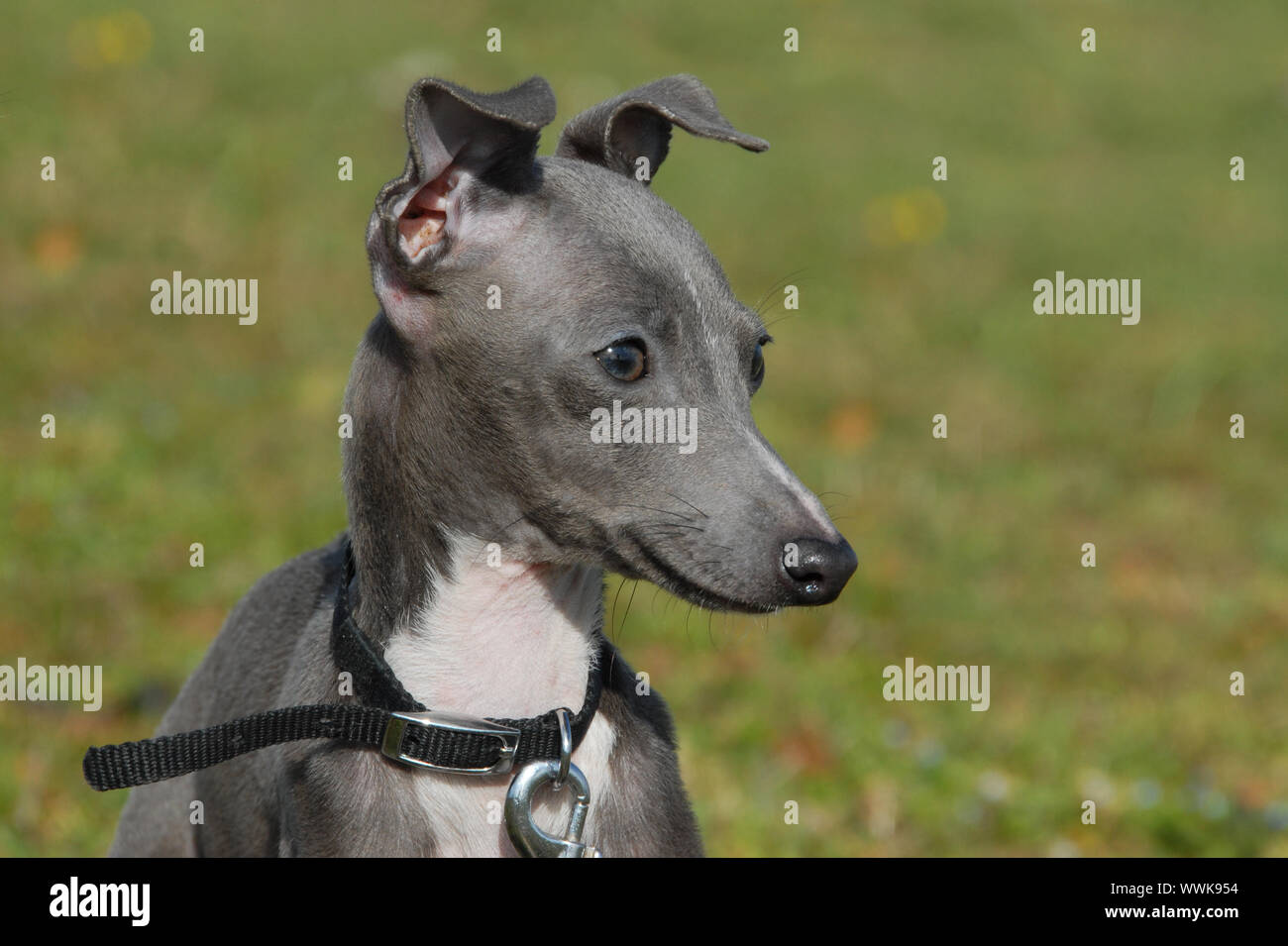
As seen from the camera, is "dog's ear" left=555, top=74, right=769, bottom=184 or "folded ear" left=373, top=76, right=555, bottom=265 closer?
"folded ear" left=373, top=76, right=555, bottom=265

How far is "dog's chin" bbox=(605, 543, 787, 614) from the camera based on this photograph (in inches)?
125

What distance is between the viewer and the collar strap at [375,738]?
10.5ft

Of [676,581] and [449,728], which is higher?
[676,581]

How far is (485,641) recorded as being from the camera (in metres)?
3.37

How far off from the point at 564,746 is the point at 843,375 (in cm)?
689

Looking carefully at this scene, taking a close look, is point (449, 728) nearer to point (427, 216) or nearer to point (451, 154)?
point (427, 216)

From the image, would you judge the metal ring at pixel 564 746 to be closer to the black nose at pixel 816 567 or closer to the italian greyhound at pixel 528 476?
the italian greyhound at pixel 528 476

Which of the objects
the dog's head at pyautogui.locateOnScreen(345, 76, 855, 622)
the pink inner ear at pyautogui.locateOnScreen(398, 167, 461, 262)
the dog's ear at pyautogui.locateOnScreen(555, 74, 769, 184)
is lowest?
the dog's head at pyautogui.locateOnScreen(345, 76, 855, 622)

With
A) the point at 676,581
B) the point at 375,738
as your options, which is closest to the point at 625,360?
the point at 676,581

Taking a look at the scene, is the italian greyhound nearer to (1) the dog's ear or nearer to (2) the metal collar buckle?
(2) the metal collar buckle

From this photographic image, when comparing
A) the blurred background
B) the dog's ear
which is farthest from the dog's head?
the blurred background

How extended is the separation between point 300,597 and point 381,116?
25.9 feet
